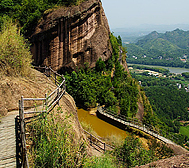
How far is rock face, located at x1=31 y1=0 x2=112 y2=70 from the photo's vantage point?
19.1 meters

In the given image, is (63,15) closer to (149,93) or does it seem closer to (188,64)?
(149,93)

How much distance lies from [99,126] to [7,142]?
1206 centimetres

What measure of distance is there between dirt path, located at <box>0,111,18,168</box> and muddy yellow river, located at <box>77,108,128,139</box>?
10141mm

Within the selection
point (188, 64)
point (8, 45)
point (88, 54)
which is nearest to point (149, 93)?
point (88, 54)

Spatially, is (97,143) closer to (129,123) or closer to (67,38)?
(129,123)

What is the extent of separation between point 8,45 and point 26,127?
4745 millimetres

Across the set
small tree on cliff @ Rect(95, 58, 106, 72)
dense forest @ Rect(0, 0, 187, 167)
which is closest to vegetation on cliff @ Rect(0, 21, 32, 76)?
dense forest @ Rect(0, 0, 187, 167)

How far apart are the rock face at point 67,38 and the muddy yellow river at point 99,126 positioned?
5.40 meters

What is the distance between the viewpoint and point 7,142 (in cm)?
520

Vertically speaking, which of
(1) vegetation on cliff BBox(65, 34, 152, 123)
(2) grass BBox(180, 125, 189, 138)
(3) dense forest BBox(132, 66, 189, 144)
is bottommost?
(2) grass BBox(180, 125, 189, 138)

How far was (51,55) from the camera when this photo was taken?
19328 mm

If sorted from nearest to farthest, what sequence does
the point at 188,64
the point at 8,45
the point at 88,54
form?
the point at 8,45
the point at 88,54
the point at 188,64

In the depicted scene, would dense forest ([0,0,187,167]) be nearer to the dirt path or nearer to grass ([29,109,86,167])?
grass ([29,109,86,167])

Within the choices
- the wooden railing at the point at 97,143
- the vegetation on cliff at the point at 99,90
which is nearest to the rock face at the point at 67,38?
the vegetation on cliff at the point at 99,90
